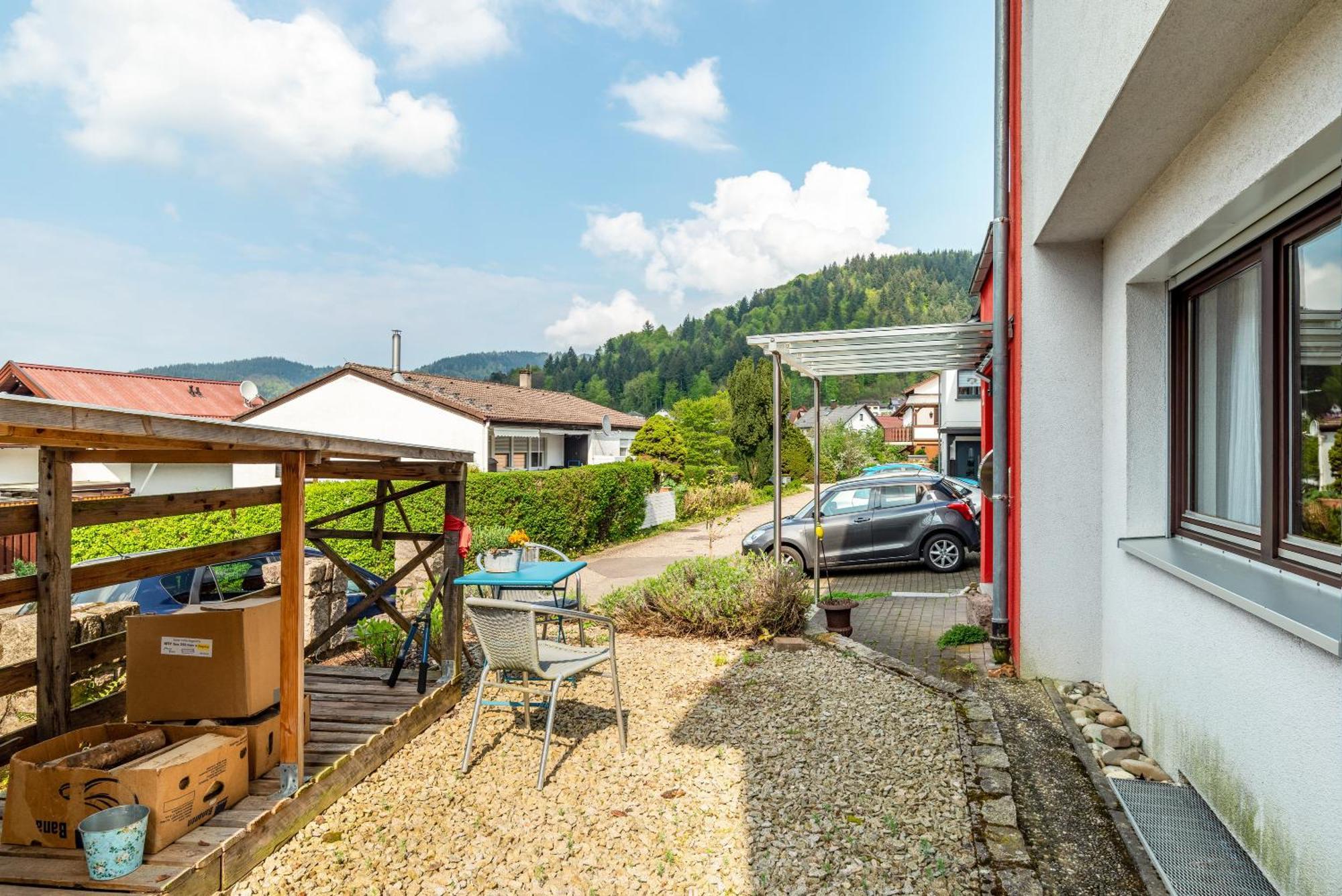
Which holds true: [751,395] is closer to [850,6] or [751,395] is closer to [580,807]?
[850,6]

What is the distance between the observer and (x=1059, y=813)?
11.7 feet

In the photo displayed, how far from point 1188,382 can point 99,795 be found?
229 inches

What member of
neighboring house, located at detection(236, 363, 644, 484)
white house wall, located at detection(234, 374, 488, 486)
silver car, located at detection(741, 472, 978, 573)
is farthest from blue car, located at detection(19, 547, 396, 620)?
white house wall, located at detection(234, 374, 488, 486)

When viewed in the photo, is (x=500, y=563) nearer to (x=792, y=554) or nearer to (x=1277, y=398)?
(x=1277, y=398)

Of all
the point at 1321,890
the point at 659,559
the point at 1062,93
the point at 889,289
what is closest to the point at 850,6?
the point at 1062,93

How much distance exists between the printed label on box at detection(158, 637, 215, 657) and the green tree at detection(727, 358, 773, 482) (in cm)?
2840

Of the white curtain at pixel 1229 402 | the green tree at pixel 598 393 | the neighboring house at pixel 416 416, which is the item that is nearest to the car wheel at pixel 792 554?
the white curtain at pixel 1229 402

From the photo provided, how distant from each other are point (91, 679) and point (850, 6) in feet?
38.1

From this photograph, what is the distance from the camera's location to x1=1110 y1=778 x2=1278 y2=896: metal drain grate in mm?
2883

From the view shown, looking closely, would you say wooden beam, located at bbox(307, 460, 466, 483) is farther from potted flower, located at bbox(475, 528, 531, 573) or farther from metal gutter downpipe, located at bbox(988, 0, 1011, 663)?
metal gutter downpipe, located at bbox(988, 0, 1011, 663)

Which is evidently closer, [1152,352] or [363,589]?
[1152,352]

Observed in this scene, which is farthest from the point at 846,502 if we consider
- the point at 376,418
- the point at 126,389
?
the point at 126,389

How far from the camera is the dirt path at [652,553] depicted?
1252cm

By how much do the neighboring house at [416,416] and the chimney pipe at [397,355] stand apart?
0.10m
